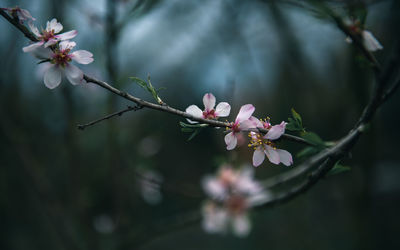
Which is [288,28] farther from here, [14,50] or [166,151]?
[166,151]

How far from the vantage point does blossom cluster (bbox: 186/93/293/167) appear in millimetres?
570

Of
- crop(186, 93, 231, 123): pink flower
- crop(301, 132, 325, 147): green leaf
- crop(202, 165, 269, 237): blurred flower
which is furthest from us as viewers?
crop(202, 165, 269, 237): blurred flower

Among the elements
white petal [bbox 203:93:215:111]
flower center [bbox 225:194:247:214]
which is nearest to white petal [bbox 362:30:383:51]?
white petal [bbox 203:93:215:111]

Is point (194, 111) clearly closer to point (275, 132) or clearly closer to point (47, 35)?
point (275, 132)

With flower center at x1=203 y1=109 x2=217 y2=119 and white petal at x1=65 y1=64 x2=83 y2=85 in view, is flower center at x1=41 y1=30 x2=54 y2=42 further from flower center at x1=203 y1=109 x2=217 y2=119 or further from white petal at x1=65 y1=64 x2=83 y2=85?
flower center at x1=203 y1=109 x2=217 y2=119

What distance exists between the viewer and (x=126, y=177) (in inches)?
107

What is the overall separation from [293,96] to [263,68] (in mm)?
781

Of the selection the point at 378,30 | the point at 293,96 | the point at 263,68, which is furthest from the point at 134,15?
the point at 263,68

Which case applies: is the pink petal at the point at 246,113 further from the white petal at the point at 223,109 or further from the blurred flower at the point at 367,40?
the blurred flower at the point at 367,40

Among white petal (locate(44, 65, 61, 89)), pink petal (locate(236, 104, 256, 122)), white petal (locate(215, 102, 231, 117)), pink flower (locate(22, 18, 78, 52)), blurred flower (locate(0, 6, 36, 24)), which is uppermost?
blurred flower (locate(0, 6, 36, 24))

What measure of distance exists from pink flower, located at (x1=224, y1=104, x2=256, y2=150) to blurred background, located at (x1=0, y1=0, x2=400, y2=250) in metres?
0.31

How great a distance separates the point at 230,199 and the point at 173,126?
4.51 ft

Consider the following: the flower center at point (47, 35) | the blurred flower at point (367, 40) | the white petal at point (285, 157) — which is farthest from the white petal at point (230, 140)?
the flower center at point (47, 35)

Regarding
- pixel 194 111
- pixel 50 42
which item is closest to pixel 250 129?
pixel 194 111
